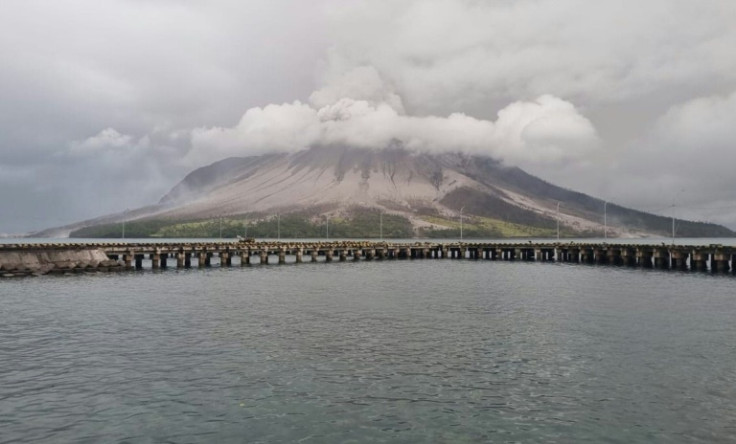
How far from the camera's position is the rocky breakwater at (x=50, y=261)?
79812mm

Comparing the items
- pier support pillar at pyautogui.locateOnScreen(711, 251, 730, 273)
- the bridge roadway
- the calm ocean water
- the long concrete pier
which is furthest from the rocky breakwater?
pier support pillar at pyautogui.locateOnScreen(711, 251, 730, 273)

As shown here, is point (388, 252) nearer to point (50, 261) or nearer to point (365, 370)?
point (50, 261)

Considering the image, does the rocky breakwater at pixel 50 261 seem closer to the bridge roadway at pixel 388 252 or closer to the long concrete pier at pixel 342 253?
the long concrete pier at pixel 342 253

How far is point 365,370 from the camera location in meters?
27.4

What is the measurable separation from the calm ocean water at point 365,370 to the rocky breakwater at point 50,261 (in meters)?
27.9

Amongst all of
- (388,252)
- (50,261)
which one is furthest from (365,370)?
(388,252)

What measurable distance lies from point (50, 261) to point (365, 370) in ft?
245

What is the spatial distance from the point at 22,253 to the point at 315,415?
79.5 meters

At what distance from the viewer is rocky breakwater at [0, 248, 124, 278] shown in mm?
79812

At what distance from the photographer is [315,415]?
2103 cm

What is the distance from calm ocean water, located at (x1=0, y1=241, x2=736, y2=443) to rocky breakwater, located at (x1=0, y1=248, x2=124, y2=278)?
27.9 m

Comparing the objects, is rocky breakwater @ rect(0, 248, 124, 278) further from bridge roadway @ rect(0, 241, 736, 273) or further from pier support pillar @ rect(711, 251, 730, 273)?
pier support pillar @ rect(711, 251, 730, 273)

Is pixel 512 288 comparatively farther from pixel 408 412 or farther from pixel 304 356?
pixel 408 412

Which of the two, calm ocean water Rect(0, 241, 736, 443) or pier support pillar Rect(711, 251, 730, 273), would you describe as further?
pier support pillar Rect(711, 251, 730, 273)
